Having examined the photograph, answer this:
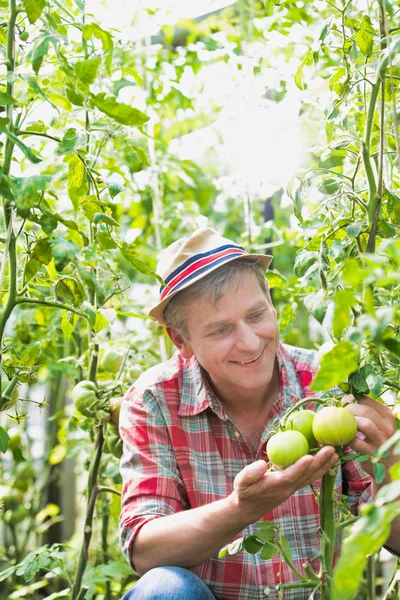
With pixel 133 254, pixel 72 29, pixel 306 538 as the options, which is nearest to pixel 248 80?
pixel 72 29

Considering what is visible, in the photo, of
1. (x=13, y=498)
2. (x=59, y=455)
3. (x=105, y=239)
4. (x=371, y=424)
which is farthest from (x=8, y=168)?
(x=13, y=498)

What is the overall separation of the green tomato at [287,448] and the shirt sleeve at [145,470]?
417 mm

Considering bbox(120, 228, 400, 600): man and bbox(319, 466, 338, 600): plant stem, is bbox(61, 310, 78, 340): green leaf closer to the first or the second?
bbox(120, 228, 400, 600): man

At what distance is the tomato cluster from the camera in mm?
1005

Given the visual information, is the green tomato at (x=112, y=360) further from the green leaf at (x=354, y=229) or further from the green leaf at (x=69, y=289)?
the green leaf at (x=354, y=229)

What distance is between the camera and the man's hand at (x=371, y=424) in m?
1.05

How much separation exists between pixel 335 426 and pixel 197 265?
1.89 ft

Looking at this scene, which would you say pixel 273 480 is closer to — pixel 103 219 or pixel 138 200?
pixel 103 219

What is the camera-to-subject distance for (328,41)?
1.18 metres

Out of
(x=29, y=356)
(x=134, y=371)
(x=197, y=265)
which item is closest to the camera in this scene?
(x=29, y=356)

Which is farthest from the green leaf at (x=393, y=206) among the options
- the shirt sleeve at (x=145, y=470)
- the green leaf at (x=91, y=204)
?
the shirt sleeve at (x=145, y=470)

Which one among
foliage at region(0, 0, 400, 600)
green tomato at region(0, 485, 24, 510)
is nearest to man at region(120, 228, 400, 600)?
foliage at region(0, 0, 400, 600)

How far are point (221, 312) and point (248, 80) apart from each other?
1071 millimetres

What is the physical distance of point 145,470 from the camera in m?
1.45
